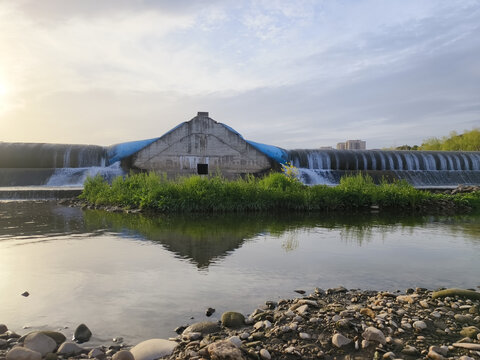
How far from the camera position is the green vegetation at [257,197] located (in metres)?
12.6

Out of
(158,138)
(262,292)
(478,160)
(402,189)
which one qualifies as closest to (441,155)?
(478,160)

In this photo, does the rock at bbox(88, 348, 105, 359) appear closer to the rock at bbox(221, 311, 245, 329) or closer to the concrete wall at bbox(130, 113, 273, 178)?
the rock at bbox(221, 311, 245, 329)

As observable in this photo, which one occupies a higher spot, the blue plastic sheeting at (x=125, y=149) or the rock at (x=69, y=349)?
the blue plastic sheeting at (x=125, y=149)

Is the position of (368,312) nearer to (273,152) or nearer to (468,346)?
(468,346)

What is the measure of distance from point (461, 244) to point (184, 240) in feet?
17.4

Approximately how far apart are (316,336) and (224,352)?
0.84 m

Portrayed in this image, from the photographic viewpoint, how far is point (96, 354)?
9.81ft

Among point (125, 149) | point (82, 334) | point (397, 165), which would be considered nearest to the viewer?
point (82, 334)

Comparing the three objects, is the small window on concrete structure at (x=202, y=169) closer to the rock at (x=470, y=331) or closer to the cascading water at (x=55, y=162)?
the cascading water at (x=55, y=162)

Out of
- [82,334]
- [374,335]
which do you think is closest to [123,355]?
[82,334]

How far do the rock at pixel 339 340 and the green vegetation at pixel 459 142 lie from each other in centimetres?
4278

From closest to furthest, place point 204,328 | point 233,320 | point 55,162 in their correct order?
point 204,328
point 233,320
point 55,162

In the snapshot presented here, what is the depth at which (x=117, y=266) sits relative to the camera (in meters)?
5.68

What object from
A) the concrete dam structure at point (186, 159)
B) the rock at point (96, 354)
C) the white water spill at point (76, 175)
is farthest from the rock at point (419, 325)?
the white water spill at point (76, 175)
